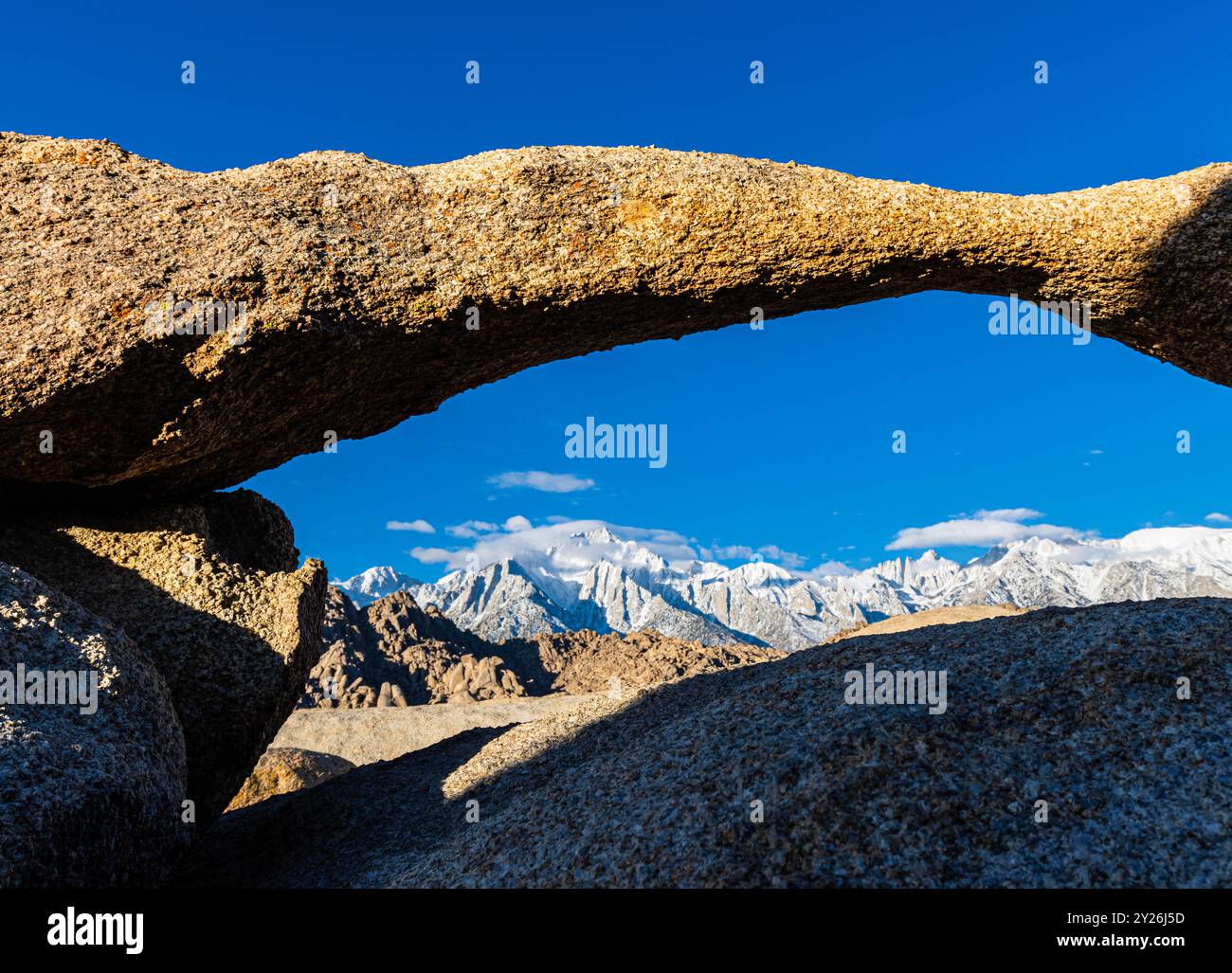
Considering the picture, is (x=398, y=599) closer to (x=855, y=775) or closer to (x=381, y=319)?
(x=381, y=319)

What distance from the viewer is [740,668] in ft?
53.4

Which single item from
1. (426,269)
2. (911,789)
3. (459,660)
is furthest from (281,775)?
(459,660)

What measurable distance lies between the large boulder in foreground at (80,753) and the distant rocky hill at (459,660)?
3233 cm

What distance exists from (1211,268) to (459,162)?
1278 cm

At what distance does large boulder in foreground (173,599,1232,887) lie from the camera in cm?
659

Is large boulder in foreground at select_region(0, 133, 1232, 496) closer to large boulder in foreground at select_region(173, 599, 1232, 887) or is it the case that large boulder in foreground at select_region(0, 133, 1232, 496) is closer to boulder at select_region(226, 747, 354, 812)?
large boulder in foreground at select_region(173, 599, 1232, 887)

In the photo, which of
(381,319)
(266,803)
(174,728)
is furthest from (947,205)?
(266,803)

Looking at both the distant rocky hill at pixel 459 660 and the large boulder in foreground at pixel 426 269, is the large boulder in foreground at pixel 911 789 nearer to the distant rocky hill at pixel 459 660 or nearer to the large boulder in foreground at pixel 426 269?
the large boulder in foreground at pixel 426 269

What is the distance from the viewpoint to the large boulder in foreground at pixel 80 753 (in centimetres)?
682

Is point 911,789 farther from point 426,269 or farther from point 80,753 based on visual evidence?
point 426,269

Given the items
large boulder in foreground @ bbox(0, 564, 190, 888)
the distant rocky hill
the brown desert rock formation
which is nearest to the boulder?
large boulder in foreground @ bbox(0, 564, 190, 888)

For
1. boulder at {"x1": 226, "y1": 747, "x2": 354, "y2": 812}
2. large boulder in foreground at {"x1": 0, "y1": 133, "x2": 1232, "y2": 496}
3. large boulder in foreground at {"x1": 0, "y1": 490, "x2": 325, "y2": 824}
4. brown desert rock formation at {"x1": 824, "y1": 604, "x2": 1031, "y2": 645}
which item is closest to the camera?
large boulder in foreground at {"x1": 0, "y1": 133, "x2": 1232, "y2": 496}

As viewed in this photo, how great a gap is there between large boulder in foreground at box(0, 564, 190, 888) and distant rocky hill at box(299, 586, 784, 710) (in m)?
32.3

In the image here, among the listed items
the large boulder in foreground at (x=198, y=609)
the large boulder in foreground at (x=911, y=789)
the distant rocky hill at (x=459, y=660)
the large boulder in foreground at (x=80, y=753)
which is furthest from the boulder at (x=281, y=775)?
the distant rocky hill at (x=459, y=660)
